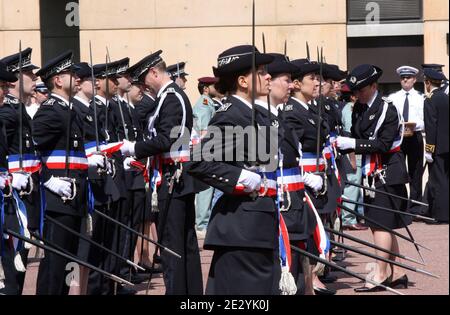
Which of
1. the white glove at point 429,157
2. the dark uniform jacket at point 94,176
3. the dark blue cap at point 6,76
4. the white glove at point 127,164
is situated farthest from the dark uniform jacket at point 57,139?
the white glove at point 429,157

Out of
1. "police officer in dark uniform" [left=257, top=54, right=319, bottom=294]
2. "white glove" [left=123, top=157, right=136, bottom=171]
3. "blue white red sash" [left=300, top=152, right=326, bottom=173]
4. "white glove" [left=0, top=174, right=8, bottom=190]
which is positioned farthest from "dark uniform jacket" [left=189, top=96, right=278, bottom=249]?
"white glove" [left=123, top=157, right=136, bottom=171]

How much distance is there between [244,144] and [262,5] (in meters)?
11.6

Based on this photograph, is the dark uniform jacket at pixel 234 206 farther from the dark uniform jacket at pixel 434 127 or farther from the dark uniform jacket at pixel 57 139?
the dark uniform jacket at pixel 434 127

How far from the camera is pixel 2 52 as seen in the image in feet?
60.6

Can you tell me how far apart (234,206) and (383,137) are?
373cm

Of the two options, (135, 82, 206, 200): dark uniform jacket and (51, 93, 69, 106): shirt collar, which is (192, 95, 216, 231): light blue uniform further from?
(51, 93, 69, 106): shirt collar

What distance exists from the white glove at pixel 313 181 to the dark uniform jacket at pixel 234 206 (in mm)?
1915

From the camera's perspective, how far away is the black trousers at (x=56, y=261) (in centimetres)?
871

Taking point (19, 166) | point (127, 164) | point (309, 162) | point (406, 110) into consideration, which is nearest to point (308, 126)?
point (309, 162)

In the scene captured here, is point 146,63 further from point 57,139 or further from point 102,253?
point 102,253

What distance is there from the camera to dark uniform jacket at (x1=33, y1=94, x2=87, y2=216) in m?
8.70

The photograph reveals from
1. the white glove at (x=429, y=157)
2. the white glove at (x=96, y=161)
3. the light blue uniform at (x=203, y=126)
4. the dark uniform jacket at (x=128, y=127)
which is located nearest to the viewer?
the white glove at (x=96, y=161)

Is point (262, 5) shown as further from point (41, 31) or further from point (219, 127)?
point (219, 127)


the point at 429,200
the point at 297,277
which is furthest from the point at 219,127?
the point at 429,200
